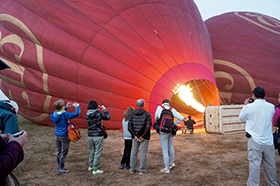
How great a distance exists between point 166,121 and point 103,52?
11.1ft

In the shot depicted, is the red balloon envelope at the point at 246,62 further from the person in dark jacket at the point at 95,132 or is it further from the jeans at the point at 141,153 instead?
the person in dark jacket at the point at 95,132

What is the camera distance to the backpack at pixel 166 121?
12.8 feet

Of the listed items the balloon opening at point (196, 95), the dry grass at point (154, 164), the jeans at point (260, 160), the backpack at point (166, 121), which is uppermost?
the balloon opening at point (196, 95)

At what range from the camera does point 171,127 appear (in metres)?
3.93

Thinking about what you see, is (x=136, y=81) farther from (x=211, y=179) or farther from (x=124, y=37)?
(x=211, y=179)

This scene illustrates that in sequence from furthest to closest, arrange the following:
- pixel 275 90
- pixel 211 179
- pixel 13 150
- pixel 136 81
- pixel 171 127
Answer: pixel 275 90 → pixel 136 81 → pixel 171 127 → pixel 211 179 → pixel 13 150

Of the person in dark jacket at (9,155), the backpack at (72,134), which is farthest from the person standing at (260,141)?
the backpack at (72,134)

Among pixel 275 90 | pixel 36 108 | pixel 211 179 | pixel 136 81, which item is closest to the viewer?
pixel 211 179

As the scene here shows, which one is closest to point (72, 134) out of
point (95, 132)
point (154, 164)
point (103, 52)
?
point (95, 132)

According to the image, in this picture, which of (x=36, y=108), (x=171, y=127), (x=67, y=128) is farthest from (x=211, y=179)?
(x=36, y=108)

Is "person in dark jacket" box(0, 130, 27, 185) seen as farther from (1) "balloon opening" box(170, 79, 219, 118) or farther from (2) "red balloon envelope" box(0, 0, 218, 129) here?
(1) "balloon opening" box(170, 79, 219, 118)

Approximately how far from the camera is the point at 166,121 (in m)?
3.92

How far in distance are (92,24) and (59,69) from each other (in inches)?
66.7

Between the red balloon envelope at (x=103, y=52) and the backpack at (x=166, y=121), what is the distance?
231cm
